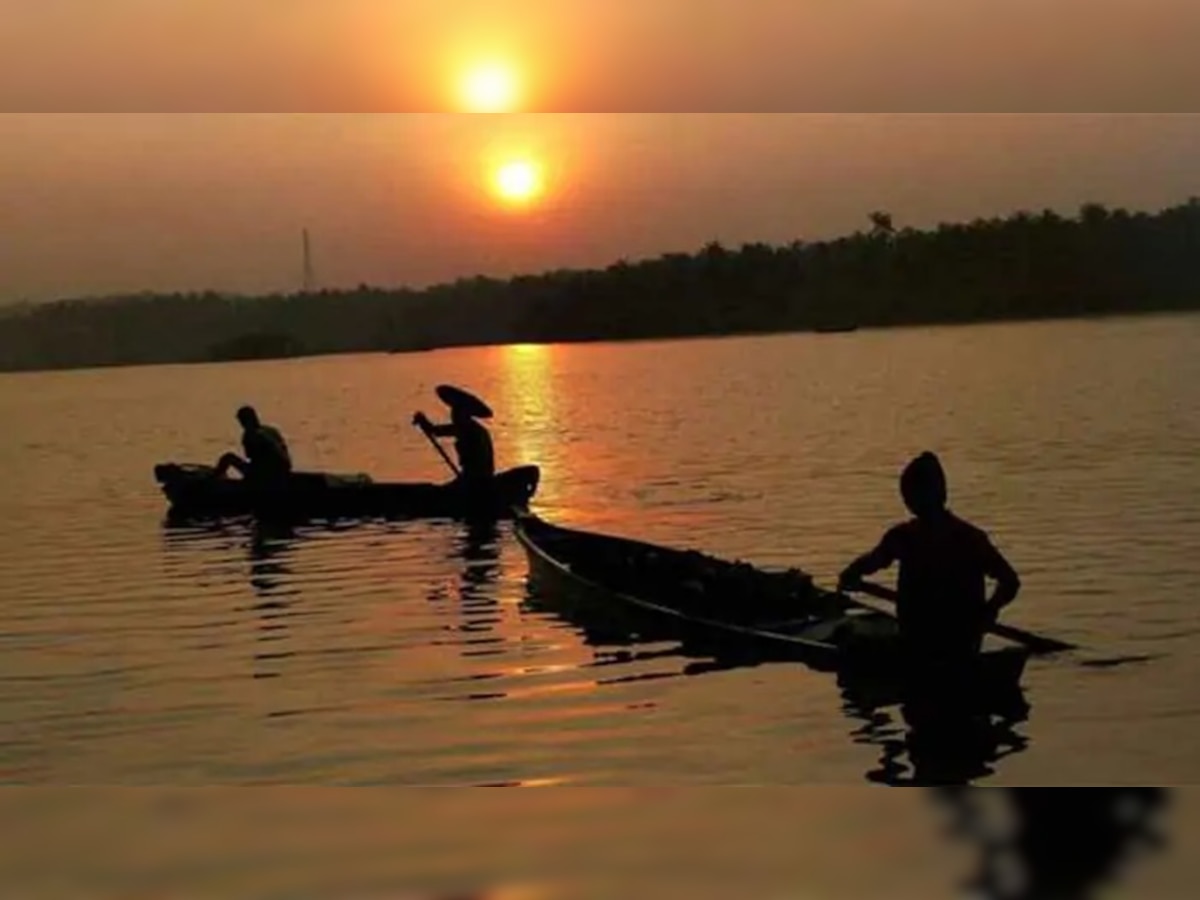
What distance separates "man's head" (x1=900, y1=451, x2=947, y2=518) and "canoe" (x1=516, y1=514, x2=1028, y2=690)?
597 millimetres

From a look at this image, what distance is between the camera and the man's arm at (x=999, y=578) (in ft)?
14.9

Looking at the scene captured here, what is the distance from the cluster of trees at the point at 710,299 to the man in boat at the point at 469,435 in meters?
4.43

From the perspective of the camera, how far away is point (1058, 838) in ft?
6.43

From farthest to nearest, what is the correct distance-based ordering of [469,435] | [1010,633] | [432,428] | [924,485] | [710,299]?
1. [469,435]
2. [432,428]
3. [710,299]
4. [1010,633]
5. [924,485]

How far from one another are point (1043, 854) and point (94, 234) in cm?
396

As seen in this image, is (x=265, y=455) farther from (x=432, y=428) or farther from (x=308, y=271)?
(x=308, y=271)

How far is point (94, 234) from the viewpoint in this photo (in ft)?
17.4

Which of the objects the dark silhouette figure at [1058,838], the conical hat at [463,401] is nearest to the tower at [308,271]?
the dark silhouette figure at [1058,838]

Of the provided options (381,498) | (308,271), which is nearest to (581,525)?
(381,498)

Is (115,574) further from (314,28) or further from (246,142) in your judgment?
(314,28)

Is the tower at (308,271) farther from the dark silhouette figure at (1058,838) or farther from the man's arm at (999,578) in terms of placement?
the dark silhouette figure at (1058,838)

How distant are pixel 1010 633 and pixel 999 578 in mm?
614

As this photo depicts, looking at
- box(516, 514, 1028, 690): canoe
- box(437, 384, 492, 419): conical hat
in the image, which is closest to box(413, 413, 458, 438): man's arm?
box(437, 384, 492, 419): conical hat

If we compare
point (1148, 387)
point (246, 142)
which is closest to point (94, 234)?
point (246, 142)
